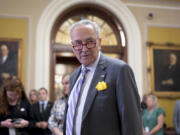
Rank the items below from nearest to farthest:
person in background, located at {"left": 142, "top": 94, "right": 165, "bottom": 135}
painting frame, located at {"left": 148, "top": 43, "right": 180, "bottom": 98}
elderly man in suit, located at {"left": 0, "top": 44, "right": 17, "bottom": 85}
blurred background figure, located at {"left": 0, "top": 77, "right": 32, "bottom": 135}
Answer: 1. blurred background figure, located at {"left": 0, "top": 77, "right": 32, "bottom": 135}
2. person in background, located at {"left": 142, "top": 94, "right": 165, "bottom": 135}
3. elderly man in suit, located at {"left": 0, "top": 44, "right": 17, "bottom": 85}
4. painting frame, located at {"left": 148, "top": 43, "right": 180, "bottom": 98}

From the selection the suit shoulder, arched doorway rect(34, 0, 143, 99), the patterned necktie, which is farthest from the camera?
arched doorway rect(34, 0, 143, 99)

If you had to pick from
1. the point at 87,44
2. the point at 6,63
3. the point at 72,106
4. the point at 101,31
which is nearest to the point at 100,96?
the point at 72,106

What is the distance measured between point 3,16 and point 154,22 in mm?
4851

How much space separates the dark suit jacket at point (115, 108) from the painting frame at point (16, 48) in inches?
225

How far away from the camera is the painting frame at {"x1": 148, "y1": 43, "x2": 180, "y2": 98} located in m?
7.85

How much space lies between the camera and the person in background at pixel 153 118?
5.88 m

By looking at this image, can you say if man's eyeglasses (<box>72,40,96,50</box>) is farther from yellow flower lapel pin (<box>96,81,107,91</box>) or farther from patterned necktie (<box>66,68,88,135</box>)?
yellow flower lapel pin (<box>96,81,107,91</box>)

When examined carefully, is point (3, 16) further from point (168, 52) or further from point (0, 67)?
point (168, 52)

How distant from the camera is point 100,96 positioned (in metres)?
1.82

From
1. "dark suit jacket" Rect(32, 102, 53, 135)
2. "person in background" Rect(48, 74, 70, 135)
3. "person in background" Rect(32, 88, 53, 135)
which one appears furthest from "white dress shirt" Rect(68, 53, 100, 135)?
"dark suit jacket" Rect(32, 102, 53, 135)

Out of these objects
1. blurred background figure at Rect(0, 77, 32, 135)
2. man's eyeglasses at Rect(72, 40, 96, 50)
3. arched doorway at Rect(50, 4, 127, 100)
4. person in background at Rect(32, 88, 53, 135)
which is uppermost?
arched doorway at Rect(50, 4, 127, 100)

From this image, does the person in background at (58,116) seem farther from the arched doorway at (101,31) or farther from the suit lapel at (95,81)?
the arched doorway at (101,31)

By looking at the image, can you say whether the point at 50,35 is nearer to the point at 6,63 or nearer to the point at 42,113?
the point at 6,63

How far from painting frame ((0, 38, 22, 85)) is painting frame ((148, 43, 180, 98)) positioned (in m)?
4.03
